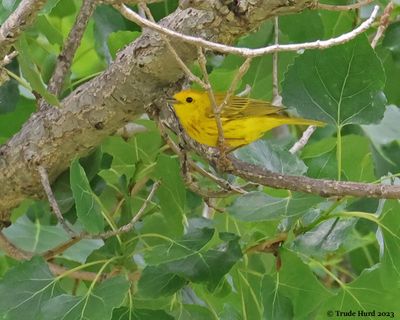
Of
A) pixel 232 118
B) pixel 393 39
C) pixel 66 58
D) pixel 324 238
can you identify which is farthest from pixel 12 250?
pixel 393 39

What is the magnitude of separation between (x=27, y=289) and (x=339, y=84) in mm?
523

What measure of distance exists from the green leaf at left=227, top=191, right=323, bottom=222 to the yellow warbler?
14.1 inches

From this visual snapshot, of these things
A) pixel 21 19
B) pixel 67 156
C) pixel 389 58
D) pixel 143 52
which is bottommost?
pixel 389 58

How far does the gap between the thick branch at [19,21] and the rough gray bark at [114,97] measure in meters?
0.17

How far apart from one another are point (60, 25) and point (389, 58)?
636 mm

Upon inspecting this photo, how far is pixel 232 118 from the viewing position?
5.33ft

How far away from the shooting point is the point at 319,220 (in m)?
1.23

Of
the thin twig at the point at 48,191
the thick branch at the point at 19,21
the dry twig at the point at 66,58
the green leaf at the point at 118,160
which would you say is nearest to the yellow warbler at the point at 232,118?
the green leaf at the point at 118,160

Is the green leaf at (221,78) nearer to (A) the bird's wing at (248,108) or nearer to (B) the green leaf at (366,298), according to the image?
(A) the bird's wing at (248,108)

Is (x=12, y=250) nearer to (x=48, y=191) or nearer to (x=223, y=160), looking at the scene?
(x=48, y=191)

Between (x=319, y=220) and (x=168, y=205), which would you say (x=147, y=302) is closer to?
(x=168, y=205)

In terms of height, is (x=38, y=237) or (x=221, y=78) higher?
(x=221, y=78)

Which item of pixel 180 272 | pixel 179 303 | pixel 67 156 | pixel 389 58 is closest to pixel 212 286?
pixel 180 272

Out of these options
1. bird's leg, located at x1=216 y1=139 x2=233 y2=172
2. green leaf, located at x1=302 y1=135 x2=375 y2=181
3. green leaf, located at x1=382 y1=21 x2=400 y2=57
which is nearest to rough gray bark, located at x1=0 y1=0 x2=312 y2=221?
bird's leg, located at x1=216 y1=139 x2=233 y2=172
